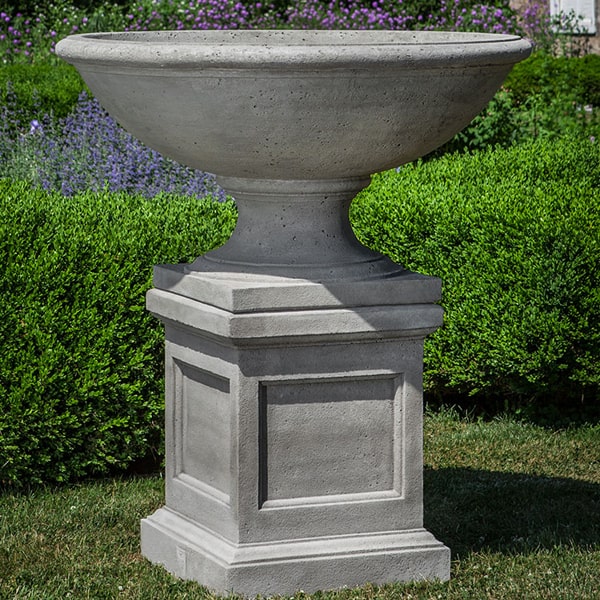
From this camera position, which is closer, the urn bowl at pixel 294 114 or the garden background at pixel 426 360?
the urn bowl at pixel 294 114

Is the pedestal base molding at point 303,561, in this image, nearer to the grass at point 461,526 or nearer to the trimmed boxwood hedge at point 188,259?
the grass at point 461,526

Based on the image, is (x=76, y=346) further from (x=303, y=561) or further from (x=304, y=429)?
(x=303, y=561)

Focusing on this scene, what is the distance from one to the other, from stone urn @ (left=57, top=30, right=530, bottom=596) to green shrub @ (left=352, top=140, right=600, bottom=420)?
1707 millimetres

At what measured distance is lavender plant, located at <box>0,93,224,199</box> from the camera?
717 centimetres

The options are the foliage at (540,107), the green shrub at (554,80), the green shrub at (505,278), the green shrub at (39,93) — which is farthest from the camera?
the green shrub at (554,80)

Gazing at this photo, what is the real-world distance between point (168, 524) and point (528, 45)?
195 cm

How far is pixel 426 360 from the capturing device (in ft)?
19.2

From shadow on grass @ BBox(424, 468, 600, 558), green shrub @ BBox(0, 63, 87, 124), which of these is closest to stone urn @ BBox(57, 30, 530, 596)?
shadow on grass @ BBox(424, 468, 600, 558)

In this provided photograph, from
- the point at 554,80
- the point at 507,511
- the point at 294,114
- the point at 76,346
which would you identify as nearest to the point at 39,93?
the point at 554,80

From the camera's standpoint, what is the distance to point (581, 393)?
584 centimetres

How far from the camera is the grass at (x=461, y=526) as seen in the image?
13.1ft

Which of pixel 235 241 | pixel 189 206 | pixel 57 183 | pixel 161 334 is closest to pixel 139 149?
pixel 57 183

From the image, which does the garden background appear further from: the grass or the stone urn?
the stone urn

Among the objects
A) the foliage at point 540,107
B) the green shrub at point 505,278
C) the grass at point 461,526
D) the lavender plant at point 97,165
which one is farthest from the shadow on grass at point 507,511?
the foliage at point 540,107
